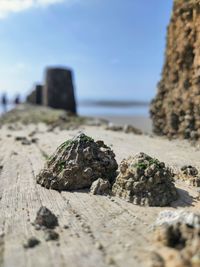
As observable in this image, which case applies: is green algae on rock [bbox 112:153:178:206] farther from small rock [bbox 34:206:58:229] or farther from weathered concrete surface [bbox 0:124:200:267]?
small rock [bbox 34:206:58:229]

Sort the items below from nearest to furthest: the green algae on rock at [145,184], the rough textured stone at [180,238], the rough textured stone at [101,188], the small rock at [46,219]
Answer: the rough textured stone at [180,238] < the small rock at [46,219] < the green algae on rock at [145,184] < the rough textured stone at [101,188]

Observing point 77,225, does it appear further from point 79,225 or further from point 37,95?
point 37,95

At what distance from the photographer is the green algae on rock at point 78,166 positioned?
232 inches

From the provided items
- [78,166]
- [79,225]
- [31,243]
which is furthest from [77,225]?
[78,166]

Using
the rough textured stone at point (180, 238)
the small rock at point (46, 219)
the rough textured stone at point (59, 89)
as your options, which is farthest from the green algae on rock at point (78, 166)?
the rough textured stone at point (59, 89)

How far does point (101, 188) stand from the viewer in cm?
558

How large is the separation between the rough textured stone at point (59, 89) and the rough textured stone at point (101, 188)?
19.7 meters

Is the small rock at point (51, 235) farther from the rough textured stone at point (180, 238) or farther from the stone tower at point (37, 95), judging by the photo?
the stone tower at point (37, 95)

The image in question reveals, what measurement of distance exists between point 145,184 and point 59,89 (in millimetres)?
20617

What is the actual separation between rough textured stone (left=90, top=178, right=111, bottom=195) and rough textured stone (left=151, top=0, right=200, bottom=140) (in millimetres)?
4810

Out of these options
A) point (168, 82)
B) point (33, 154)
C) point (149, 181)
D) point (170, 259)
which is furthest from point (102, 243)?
point (168, 82)

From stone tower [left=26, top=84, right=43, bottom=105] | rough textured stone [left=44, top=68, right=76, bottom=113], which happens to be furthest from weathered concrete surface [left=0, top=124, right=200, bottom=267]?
stone tower [left=26, top=84, right=43, bottom=105]

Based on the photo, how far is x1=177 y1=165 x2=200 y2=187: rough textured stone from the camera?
5.88 m

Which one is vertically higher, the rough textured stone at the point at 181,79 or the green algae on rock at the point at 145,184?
the rough textured stone at the point at 181,79
